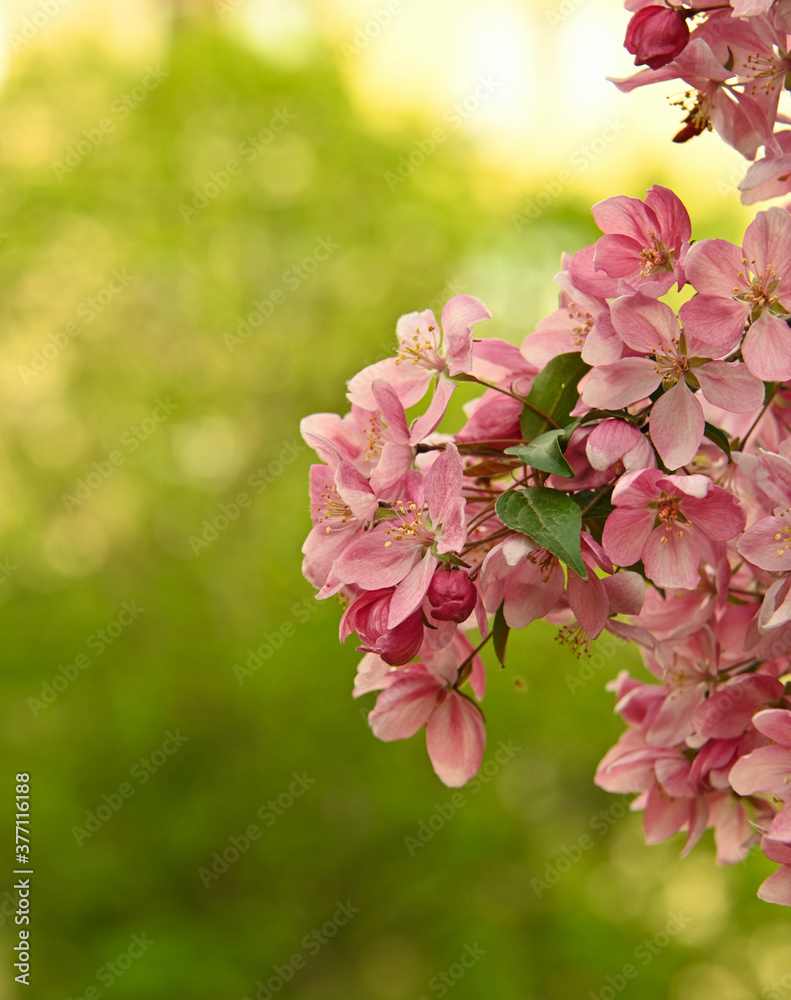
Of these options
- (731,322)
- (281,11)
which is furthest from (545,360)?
(281,11)

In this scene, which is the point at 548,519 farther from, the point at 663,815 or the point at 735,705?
the point at 663,815

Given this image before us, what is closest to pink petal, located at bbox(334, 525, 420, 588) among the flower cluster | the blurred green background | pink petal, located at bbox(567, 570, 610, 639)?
pink petal, located at bbox(567, 570, 610, 639)

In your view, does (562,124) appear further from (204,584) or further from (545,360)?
(545,360)

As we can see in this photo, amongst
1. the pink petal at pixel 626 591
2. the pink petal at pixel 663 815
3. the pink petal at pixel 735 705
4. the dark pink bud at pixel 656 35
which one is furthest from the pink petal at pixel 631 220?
the pink petal at pixel 663 815

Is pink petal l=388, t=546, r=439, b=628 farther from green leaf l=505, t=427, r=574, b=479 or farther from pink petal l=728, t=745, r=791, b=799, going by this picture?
pink petal l=728, t=745, r=791, b=799

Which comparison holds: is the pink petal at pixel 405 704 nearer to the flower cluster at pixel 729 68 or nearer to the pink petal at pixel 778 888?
the pink petal at pixel 778 888

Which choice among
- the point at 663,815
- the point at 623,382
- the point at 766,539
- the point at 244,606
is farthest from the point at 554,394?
the point at 244,606

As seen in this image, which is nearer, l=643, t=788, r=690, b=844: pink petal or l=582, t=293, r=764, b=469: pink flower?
l=582, t=293, r=764, b=469: pink flower
